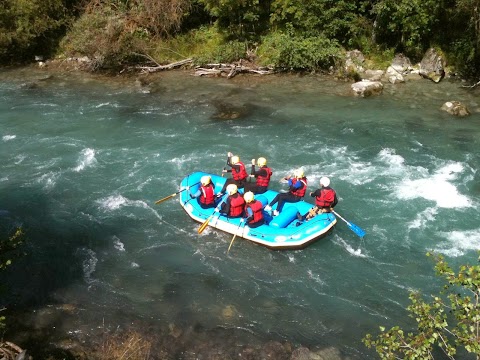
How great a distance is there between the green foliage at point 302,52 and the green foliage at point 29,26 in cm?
1056

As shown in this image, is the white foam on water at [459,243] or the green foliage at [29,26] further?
the green foliage at [29,26]

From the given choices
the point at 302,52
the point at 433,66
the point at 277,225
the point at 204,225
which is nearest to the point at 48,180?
the point at 204,225

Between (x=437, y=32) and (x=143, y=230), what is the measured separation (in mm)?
14369

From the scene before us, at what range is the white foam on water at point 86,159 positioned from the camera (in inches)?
546

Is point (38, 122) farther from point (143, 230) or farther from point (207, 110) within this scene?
point (143, 230)

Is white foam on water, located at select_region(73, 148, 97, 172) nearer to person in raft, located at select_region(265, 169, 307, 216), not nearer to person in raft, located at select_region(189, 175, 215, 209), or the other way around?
person in raft, located at select_region(189, 175, 215, 209)

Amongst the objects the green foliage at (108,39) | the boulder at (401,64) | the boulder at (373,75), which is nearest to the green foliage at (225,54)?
the green foliage at (108,39)

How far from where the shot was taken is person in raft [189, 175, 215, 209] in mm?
11047

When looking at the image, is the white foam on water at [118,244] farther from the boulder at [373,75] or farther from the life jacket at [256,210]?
the boulder at [373,75]

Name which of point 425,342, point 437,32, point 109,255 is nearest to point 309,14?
point 437,32

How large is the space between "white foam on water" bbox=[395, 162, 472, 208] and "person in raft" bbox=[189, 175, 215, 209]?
4.85 m

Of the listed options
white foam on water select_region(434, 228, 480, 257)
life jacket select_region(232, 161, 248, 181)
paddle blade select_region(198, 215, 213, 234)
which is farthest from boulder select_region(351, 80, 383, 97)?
paddle blade select_region(198, 215, 213, 234)

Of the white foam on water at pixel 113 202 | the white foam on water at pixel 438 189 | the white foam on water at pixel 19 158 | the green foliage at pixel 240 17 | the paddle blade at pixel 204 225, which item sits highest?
the green foliage at pixel 240 17

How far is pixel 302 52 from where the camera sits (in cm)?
1903
